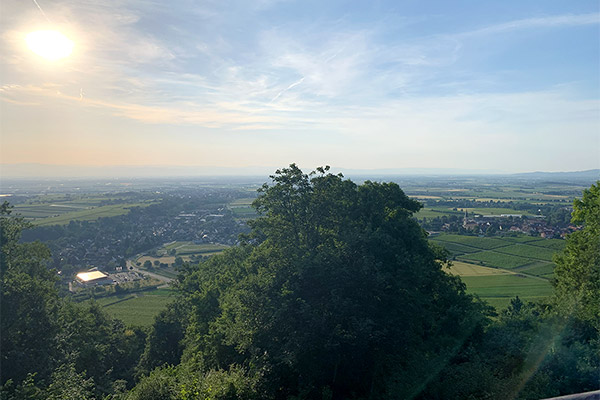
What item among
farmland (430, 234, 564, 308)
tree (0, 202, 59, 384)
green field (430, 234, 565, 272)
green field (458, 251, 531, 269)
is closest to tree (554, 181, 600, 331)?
farmland (430, 234, 564, 308)

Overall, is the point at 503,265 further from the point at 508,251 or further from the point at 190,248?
the point at 190,248

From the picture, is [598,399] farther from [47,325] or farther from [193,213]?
[193,213]

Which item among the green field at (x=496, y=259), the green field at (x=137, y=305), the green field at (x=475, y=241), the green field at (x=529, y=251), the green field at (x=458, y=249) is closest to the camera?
the green field at (x=137, y=305)

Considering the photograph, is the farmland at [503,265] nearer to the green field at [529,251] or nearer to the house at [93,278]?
the green field at [529,251]

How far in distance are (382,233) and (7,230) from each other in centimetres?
1572

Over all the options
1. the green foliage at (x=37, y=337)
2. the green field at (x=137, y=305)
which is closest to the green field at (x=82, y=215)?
the green field at (x=137, y=305)

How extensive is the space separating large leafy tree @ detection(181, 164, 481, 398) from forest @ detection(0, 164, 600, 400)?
0.05 meters

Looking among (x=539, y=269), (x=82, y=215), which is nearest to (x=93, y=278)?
(x=82, y=215)

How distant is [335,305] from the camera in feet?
36.1

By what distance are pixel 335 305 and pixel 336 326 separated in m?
0.66

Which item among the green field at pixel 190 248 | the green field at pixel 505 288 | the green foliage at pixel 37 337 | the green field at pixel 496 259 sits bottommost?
the green field at pixel 190 248

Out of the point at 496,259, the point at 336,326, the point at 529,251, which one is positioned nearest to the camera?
the point at 336,326

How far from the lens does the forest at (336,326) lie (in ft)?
33.1

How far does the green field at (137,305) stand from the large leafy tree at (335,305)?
22.9 metres
